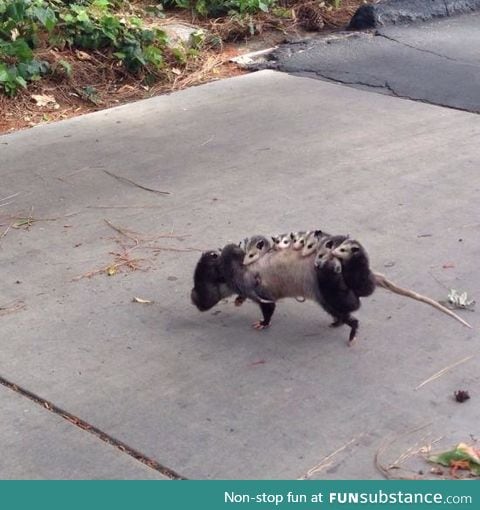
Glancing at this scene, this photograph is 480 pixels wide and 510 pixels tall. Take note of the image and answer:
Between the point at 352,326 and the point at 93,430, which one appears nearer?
the point at 93,430

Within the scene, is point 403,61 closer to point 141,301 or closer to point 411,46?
point 411,46

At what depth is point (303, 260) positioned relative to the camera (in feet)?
14.4

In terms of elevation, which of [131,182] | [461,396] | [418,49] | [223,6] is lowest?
[418,49]

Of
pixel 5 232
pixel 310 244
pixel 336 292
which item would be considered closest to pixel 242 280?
pixel 310 244

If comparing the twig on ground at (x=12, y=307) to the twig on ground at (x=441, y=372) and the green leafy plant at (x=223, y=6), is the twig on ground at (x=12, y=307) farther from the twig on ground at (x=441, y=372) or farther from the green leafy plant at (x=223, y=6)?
the green leafy plant at (x=223, y=6)

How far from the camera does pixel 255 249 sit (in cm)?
454

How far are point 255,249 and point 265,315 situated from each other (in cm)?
30

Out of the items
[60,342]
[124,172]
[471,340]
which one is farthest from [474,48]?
[60,342]

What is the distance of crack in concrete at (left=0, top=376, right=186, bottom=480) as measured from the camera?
11.9ft

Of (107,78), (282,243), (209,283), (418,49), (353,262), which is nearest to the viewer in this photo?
(353,262)

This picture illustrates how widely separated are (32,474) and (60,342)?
990 mm

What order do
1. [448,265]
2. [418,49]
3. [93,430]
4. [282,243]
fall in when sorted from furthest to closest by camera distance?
[418,49]
[448,265]
[282,243]
[93,430]
